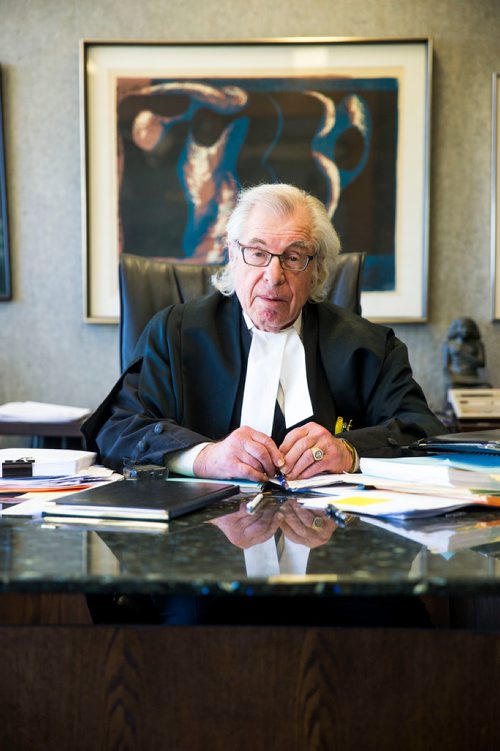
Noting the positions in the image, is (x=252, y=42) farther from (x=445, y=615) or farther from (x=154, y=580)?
(x=154, y=580)

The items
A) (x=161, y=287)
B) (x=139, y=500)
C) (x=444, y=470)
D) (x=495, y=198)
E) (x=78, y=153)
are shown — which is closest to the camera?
(x=139, y=500)

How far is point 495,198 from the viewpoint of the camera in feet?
11.8

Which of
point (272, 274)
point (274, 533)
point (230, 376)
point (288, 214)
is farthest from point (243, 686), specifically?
point (288, 214)

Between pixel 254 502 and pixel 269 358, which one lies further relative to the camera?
pixel 269 358

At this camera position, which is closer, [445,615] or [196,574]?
[196,574]

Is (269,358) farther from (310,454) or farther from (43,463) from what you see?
(43,463)

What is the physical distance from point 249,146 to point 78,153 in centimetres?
76

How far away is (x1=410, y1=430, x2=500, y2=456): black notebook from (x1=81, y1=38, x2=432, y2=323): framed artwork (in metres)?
2.12

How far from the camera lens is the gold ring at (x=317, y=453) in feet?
5.23

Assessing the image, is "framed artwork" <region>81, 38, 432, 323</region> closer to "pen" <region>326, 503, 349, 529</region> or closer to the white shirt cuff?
the white shirt cuff

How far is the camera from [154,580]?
85 cm

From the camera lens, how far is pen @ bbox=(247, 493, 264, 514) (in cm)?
125

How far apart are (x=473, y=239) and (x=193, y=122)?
1.32 metres

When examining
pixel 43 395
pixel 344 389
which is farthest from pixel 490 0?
pixel 43 395
